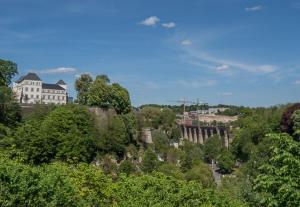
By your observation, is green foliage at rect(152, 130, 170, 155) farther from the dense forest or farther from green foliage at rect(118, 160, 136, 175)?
green foliage at rect(118, 160, 136, 175)

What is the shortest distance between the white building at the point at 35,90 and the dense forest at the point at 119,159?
3136cm

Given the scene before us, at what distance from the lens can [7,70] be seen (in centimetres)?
6431

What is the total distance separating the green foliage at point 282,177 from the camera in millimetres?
12258

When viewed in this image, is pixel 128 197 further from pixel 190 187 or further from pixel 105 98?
pixel 105 98

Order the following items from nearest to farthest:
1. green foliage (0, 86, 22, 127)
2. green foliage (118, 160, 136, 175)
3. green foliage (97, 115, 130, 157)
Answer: green foliage (118, 160, 136, 175) → green foliage (97, 115, 130, 157) → green foliage (0, 86, 22, 127)

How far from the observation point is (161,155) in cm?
6469

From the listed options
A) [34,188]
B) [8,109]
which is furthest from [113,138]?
[34,188]

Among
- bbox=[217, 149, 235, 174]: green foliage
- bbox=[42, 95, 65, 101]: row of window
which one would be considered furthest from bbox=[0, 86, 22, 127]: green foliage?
bbox=[42, 95, 65, 101]: row of window

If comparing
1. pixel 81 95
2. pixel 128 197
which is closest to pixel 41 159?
pixel 81 95

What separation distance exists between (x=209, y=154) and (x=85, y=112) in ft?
109

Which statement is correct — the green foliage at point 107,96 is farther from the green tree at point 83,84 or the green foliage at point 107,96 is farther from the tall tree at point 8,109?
the tall tree at point 8,109

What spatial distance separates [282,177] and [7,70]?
5681 centimetres

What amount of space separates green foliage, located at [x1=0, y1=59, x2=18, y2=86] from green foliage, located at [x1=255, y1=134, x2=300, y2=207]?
5395cm

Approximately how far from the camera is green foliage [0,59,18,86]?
6334 cm
